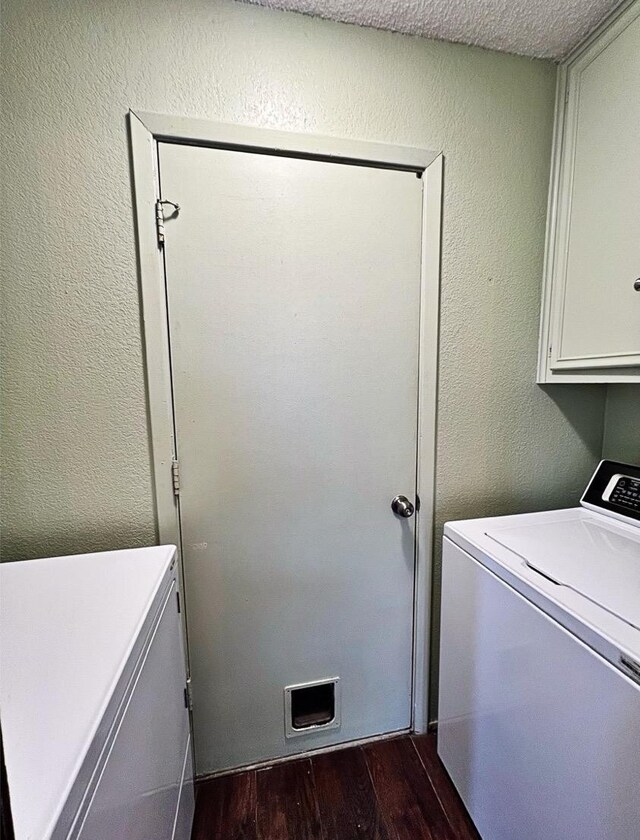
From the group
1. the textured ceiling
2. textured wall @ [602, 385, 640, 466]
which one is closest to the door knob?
textured wall @ [602, 385, 640, 466]

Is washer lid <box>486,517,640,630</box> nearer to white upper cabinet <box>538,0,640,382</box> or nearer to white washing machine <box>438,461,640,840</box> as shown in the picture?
white washing machine <box>438,461,640,840</box>

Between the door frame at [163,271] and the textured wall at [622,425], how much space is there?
30.1 inches

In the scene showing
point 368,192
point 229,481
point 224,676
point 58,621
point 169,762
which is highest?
point 368,192

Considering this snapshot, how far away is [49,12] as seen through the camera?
995 mm

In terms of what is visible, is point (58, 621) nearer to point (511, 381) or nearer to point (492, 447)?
point (492, 447)

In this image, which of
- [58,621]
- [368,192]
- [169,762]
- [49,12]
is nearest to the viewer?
[58,621]

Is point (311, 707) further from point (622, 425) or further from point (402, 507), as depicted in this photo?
Result: point (622, 425)

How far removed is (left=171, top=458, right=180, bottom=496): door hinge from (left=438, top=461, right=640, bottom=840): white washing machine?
0.91 meters

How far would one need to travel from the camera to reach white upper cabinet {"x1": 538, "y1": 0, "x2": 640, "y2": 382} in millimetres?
1076

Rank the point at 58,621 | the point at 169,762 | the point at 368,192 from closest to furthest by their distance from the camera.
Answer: the point at 58,621 → the point at 169,762 → the point at 368,192

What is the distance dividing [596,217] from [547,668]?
1.32m

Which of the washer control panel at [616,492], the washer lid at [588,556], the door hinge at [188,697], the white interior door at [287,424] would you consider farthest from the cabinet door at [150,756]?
the washer control panel at [616,492]

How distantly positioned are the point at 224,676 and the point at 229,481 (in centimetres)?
70

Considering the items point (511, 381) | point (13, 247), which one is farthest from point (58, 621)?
point (511, 381)
